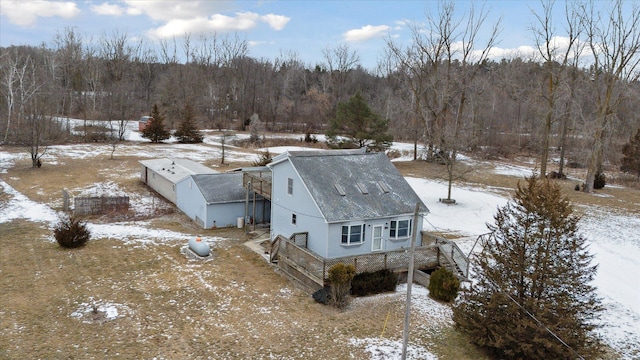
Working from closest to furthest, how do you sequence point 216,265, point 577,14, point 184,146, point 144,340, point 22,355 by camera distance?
point 22,355 < point 144,340 < point 216,265 < point 577,14 < point 184,146

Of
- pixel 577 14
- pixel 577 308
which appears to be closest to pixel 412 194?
pixel 577 308

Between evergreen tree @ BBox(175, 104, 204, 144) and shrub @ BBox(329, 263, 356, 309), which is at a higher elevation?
evergreen tree @ BBox(175, 104, 204, 144)

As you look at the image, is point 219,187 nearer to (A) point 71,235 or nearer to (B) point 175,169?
(B) point 175,169

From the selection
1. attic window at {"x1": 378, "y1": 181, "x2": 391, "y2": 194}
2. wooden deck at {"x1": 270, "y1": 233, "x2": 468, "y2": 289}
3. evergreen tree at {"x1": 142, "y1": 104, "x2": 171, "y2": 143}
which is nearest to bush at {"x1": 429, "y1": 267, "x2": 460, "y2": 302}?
wooden deck at {"x1": 270, "y1": 233, "x2": 468, "y2": 289}

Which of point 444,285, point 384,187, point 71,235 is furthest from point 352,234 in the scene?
point 71,235

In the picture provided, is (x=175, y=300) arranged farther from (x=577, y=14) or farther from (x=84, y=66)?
(x=84, y=66)

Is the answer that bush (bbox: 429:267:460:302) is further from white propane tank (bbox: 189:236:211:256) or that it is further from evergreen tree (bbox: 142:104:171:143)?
evergreen tree (bbox: 142:104:171:143)
